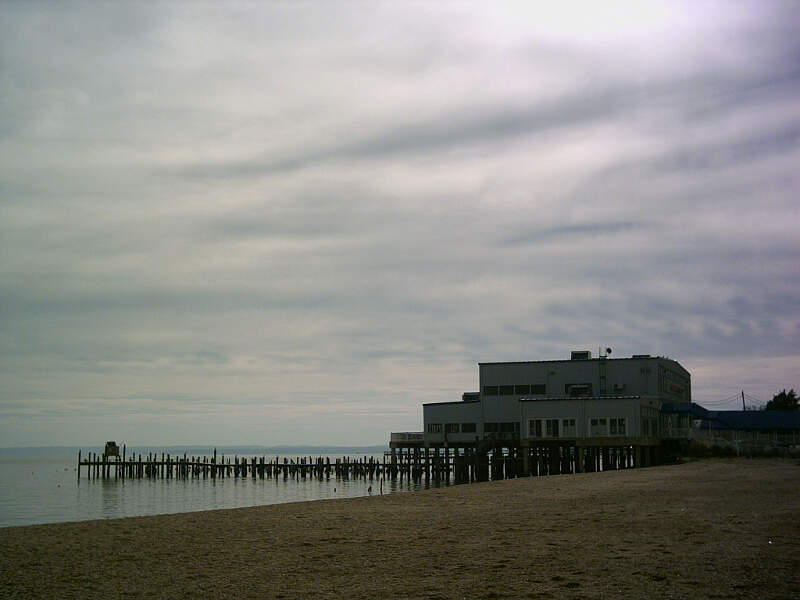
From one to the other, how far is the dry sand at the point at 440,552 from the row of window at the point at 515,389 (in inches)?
1746

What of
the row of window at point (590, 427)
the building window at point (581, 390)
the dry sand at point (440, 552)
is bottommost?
the dry sand at point (440, 552)

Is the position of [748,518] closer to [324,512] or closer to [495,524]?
[495,524]

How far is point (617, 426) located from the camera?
62.4 m

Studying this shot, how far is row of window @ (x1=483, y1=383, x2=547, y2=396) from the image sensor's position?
72.6 metres

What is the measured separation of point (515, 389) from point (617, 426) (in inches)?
496

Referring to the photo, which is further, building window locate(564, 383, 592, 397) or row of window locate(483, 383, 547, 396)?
row of window locate(483, 383, 547, 396)

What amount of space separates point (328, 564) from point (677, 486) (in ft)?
64.5

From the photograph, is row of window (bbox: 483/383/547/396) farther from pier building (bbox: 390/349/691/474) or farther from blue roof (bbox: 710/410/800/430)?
blue roof (bbox: 710/410/800/430)

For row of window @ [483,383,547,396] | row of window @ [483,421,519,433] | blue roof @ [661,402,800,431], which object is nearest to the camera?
row of window @ [483,383,547,396]

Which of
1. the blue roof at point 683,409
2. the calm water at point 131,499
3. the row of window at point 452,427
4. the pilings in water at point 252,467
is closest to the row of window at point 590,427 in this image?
the blue roof at point 683,409

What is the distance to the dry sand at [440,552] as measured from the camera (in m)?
13.9

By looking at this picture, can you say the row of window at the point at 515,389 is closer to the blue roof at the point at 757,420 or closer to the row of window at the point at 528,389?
the row of window at the point at 528,389

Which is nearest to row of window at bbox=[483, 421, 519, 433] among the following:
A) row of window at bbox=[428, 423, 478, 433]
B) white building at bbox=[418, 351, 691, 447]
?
white building at bbox=[418, 351, 691, 447]

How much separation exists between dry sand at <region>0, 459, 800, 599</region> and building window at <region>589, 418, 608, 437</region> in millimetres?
34875
